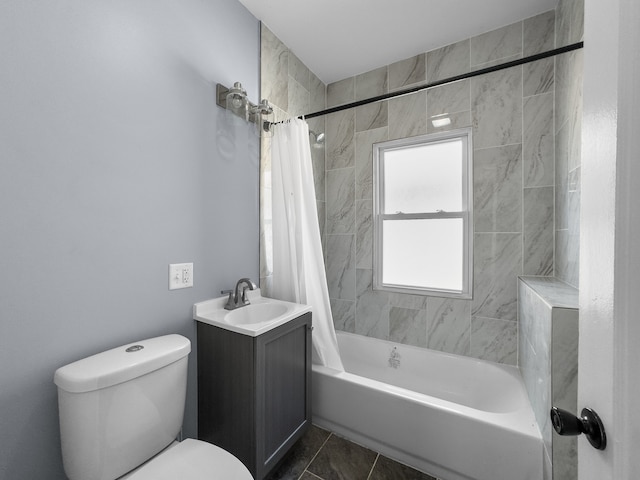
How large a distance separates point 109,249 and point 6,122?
511 millimetres

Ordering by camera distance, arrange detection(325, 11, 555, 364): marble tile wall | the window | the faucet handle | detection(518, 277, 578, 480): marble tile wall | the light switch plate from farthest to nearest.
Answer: the window, detection(325, 11, 555, 364): marble tile wall, the faucet handle, the light switch plate, detection(518, 277, 578, 480): marble tile wall

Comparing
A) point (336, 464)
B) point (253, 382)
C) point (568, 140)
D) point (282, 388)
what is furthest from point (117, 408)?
point (568, 140)

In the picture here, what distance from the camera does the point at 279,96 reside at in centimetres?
209

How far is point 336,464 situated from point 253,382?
30.7 inches

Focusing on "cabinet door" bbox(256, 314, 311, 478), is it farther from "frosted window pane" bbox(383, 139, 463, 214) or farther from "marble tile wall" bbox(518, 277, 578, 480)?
"frosted window pane" bbox(383, 139, 463, 214)

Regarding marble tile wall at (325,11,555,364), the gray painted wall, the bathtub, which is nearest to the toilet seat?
the gray painted wall

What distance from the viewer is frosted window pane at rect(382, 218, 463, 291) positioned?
7.12 ft

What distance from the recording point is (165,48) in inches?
52.2

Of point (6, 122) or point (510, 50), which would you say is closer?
point (6, 122)

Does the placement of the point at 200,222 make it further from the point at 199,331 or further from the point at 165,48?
the point at 165,48

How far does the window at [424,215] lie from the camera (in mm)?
2113

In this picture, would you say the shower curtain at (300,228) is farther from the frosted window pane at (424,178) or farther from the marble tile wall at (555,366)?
the marble tile wall at (555,366)

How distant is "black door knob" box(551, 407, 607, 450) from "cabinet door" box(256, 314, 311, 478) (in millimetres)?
1042

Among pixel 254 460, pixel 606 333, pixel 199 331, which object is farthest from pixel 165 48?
pixel 254 460
